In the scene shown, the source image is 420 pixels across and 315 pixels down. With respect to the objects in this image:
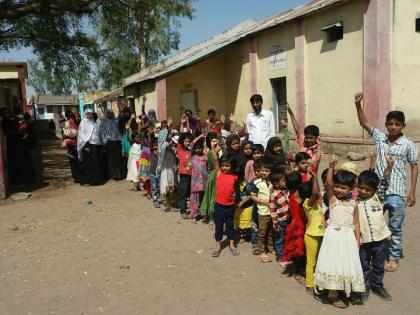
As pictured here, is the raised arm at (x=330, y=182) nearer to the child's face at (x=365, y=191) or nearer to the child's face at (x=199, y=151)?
the child's face at (x=365, y=191)

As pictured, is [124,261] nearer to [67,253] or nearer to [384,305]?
[67,253]

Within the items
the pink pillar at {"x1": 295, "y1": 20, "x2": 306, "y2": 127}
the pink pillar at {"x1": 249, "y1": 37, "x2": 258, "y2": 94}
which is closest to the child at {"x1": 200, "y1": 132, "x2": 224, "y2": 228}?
the pink pillar at {"x1": 295, "y1": 20, "x2": 306, "y2": 127}

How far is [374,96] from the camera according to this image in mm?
9461

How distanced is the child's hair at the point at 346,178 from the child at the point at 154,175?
382cm

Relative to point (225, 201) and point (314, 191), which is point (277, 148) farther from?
point (314, 191)

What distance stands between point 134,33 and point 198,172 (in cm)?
779

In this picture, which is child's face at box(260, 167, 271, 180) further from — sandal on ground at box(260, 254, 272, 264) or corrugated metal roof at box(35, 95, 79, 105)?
corrugated metal roof at box(35, 95, 79, 105)

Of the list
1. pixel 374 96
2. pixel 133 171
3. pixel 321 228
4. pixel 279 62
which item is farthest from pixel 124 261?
pixel 279 62

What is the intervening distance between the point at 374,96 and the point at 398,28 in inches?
65.0

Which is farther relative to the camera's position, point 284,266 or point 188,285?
point 284,266

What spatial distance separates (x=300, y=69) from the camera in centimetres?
1202

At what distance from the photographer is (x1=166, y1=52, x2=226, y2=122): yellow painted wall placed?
1623 centimetres

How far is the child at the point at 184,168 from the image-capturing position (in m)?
6.00

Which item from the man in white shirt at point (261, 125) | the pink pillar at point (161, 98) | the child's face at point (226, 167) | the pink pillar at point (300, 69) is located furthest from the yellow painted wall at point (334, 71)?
the child's face at point (226, 167)
